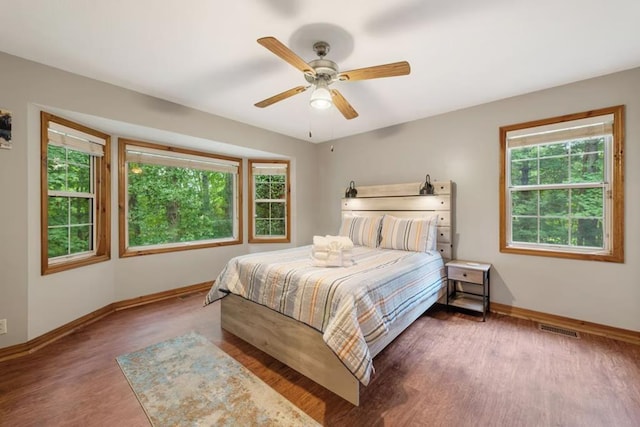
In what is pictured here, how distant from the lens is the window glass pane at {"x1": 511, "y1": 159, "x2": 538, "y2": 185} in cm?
309

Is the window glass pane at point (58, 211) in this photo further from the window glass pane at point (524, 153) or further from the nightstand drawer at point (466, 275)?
the window glass pane at point (524, 153)

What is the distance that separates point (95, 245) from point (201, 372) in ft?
7.50

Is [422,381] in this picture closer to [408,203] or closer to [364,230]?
[364,230]

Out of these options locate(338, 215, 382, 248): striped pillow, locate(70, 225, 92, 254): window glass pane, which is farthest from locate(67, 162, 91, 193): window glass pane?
locate(338, 215, 382, 248): striped pillow

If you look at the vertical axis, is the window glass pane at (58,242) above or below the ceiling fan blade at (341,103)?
below

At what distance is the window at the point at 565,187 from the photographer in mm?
2623

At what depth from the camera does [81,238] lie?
3062mm

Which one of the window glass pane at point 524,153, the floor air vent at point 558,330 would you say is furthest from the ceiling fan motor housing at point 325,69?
the floor air vent at point 558,330

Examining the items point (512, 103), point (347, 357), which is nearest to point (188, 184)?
point (347, 357)

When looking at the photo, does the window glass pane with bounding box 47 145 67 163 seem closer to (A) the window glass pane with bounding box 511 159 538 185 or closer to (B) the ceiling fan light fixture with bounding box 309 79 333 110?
(B) the ceiling fan light fixture with bounding box 309 79 333 110

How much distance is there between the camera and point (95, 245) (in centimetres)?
322

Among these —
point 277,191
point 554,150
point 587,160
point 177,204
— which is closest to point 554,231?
point 587,160

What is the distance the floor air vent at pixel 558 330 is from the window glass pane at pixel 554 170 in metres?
1.55

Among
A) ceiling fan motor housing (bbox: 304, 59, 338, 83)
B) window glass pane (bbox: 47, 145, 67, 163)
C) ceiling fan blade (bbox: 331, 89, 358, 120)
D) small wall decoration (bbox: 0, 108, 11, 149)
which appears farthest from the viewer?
window glass pane (bbox: 47, 145, 67, 163)
